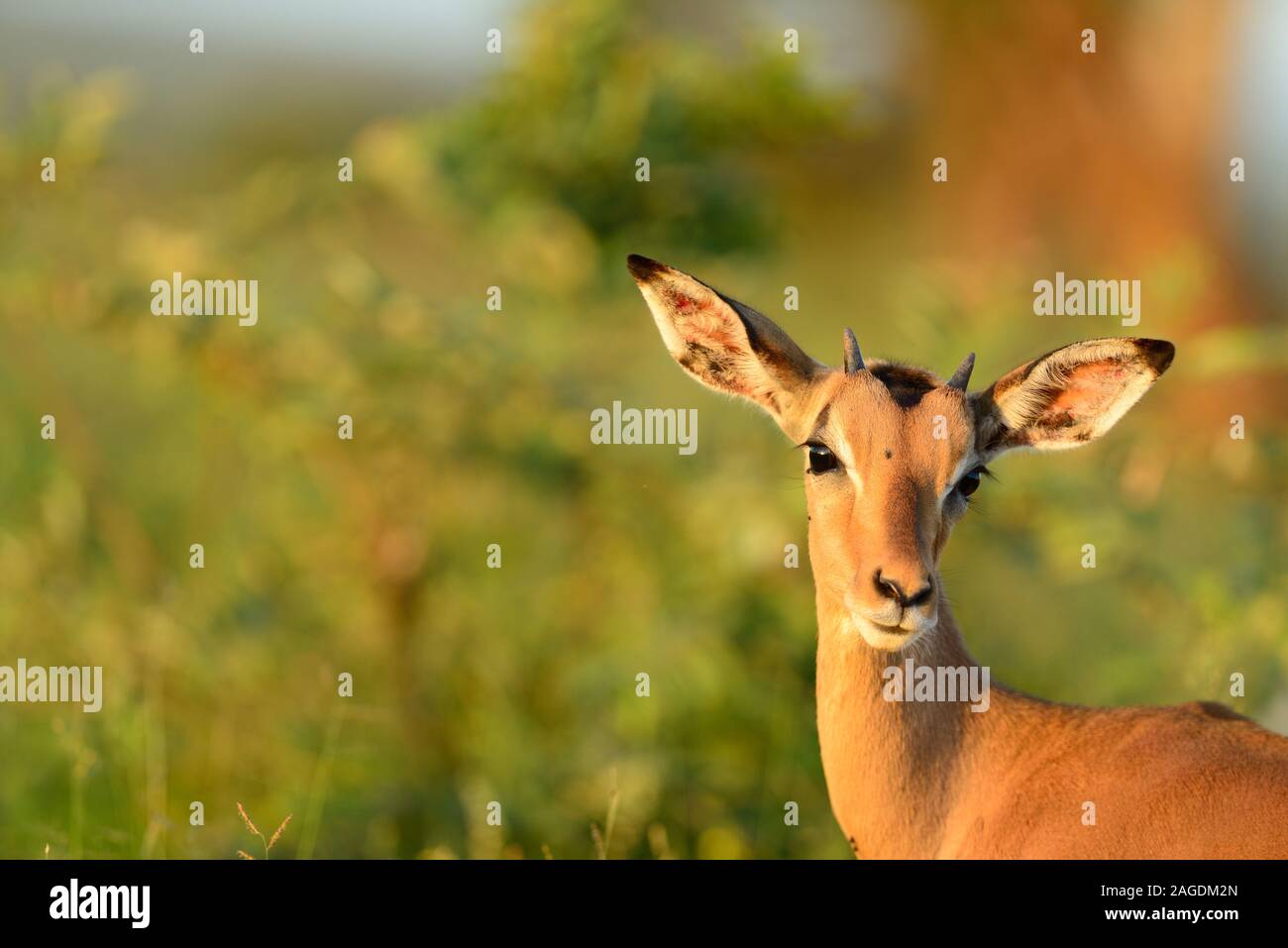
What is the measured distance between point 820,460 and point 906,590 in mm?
675

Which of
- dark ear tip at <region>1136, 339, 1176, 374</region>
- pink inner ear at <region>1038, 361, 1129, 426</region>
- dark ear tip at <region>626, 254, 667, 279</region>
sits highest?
dark ear tip at <region>626, 254, 667, 279</region>

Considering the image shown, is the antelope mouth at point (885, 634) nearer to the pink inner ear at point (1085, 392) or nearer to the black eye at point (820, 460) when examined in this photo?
the black eye at point (820, 460)

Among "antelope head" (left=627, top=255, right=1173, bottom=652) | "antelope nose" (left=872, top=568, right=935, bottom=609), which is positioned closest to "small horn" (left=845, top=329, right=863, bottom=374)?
"antelope head" (left=627, top=255, right=1173, bottom=652)

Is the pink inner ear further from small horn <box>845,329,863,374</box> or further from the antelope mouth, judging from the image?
the antelope mouth

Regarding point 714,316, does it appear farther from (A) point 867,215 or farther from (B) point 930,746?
(A) point 867,215

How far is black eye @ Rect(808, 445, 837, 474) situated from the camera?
5426 millimetres

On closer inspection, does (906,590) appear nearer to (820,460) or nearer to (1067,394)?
(820,460)

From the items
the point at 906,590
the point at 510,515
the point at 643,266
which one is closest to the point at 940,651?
the point at 906,590

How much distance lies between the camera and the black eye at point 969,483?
5.42 meters

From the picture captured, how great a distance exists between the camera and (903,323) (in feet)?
29.6

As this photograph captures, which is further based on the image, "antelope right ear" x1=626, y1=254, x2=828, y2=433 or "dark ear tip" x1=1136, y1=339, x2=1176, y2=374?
"antelope right ear" x1=626, y1=254, x2=828, y2=433

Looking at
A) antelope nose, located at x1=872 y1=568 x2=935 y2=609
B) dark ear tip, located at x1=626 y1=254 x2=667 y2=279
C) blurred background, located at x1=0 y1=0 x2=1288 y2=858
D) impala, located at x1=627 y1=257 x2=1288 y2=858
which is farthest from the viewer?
blurred background, located at x1=0 y1=0 x2=1288 y2=858

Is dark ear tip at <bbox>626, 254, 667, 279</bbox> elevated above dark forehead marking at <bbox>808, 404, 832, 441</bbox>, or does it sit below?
above

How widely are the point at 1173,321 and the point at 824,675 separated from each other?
4146 millimetres
